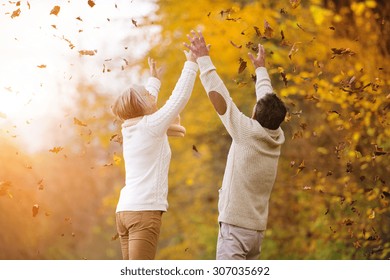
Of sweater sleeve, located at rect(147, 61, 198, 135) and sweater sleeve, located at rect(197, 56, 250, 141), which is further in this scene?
sweater sleeve, located at rect(147, 61, 198, 135)

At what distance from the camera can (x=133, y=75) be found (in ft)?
28.4

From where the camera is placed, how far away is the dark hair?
3.59m

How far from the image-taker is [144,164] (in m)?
3.67

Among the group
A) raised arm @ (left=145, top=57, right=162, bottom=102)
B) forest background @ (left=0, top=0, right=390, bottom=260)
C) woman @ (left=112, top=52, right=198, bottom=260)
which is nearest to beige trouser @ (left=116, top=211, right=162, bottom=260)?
woman @ (left=112, top=52, right=198, bottom=260)

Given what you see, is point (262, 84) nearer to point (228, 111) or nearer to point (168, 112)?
point (228, 111)

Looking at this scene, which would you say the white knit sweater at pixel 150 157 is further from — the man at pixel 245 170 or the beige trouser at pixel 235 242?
the beige trouser at pixel 235 242

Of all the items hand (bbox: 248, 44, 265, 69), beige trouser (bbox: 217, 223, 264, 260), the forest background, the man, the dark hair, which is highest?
hand (bbox: 248, 44, 265, 69)

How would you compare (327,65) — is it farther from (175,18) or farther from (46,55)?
(46,55)

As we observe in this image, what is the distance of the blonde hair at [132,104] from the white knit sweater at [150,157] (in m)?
0.05

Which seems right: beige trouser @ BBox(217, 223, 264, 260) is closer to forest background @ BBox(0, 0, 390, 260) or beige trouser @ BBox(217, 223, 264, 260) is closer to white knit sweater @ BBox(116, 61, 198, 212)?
white knit sweater @ BBox(116, 61, 198, 212)

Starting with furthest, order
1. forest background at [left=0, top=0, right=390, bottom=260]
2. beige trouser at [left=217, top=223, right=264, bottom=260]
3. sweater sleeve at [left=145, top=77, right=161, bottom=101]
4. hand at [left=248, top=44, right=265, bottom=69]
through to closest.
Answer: forest background at [left=0, top=0, right=390, bottom=260], sweater sleeve at [left=145, top=77, right=161, bottom=101], hand at [left=248, top=44, right=265, bottom=69], beige trouser at [left=217, top=223, right=264, bottom=260]

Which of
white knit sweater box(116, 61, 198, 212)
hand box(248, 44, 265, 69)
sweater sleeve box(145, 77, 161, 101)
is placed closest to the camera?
white knit sweater box(116, 61, 198, 212)

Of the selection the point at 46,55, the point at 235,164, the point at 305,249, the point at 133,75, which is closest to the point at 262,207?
the point at 235,164

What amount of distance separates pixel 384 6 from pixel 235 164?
4.01 m
